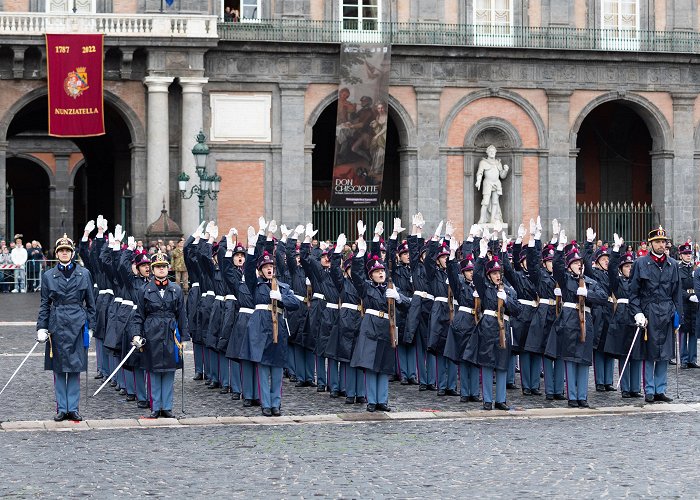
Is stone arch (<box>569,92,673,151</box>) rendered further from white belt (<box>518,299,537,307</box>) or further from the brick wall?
white belt (<box>518,299,537,307</box>)

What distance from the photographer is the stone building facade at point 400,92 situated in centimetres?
3650

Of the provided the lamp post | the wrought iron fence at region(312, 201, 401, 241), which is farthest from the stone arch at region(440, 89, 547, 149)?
the lamp post

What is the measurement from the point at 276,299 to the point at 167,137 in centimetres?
2150

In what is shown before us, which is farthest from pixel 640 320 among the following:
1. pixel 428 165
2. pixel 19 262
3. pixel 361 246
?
pixel 19 262

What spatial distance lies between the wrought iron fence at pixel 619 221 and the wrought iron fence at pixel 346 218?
5.45 meters

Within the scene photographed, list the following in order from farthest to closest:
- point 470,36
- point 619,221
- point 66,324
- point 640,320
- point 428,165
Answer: point 619,221
point 470,36
point 428,165
point 640,320
point 66,324

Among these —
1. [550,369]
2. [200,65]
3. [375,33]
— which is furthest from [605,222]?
[550,369]

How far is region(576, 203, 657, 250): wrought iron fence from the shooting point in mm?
40844

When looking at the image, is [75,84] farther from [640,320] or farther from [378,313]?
[640,320]

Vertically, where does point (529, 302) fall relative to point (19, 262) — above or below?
below

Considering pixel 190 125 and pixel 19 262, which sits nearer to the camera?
pixel 19 262

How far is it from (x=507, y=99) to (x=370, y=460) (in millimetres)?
27558

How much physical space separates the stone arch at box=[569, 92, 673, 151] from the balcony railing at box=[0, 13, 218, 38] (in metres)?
10.2

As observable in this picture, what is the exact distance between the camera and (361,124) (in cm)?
A: 3762
